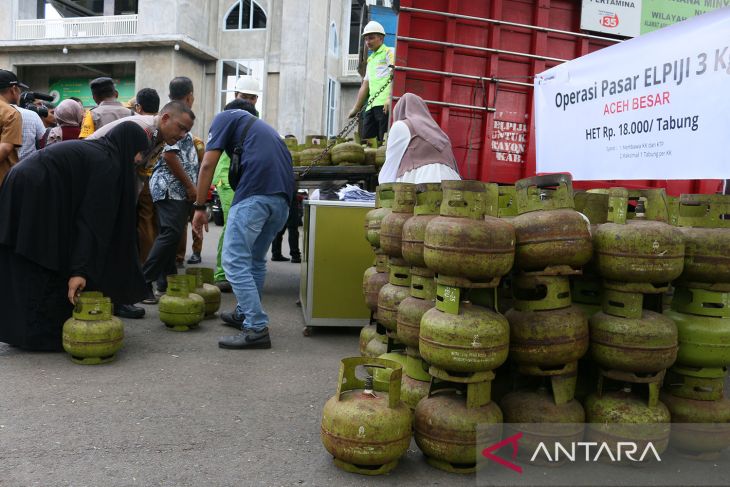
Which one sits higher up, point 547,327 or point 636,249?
point 636,249

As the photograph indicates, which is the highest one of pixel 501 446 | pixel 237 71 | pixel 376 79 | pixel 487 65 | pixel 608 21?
pixel 237 71

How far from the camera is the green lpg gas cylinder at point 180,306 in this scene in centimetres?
512

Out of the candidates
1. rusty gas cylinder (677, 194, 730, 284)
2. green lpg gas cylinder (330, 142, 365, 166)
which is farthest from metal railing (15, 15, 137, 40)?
rusty gas cylinder (677, 194, 730, 284)

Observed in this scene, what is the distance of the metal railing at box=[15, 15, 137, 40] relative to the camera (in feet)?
78.6

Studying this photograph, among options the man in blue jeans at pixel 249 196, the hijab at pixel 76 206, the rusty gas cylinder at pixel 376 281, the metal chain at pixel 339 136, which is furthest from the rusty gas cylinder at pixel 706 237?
the hijab at pixel 76 206

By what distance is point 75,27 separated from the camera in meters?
24.8

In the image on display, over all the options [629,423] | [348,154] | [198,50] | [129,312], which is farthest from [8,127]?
[198,50]

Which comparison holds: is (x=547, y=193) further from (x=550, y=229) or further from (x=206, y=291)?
(x=206, y=291)

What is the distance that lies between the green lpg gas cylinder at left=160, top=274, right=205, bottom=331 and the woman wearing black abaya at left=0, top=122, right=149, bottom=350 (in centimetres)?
69

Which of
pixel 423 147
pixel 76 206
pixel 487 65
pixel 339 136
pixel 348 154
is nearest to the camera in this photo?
pixel 76 206

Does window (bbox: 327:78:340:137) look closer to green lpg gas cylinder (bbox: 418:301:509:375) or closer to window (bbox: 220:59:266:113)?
window (bbox: 220:59:266:113)

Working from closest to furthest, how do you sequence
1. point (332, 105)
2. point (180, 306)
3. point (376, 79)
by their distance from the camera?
point (180, 306) < point (376, 79) < point (332, 105)

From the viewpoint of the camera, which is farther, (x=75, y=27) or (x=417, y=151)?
(x=75, y=27)

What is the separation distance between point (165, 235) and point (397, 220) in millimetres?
3324
